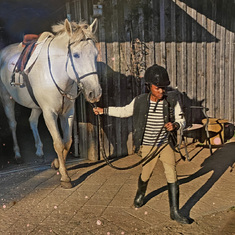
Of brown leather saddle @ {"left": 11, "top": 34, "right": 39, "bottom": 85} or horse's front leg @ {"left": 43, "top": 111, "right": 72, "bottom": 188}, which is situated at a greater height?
brown leather saddle @ {"left": 11, "top": 34, "right": 39, "bottom": 85}

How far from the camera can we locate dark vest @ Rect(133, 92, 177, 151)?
12.6 feet

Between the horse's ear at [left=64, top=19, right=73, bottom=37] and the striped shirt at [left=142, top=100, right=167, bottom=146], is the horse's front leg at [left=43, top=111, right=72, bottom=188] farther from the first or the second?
the striped shirt at [left=142, top=100, right=167, bottom=146]

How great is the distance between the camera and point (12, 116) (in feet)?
21.6

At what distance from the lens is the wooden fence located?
253 inches

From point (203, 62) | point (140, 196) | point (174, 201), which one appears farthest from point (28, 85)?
point (203, 62)

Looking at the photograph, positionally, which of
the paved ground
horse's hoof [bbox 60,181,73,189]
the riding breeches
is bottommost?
the paved ground

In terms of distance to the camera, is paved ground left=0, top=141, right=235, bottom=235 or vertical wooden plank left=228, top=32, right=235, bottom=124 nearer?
paved ground left=0, top=141, right=235, bottom=235

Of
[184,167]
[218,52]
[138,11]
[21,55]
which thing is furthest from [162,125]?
[218,52]

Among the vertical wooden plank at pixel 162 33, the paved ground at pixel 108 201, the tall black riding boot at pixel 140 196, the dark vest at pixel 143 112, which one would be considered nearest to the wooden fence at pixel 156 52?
the vertical wooden plank at pixel 162 33

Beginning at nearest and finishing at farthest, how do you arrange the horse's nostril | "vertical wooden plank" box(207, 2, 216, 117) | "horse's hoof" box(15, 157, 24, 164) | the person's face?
the person's face → the horse's nostril → "horse's hoof" box(15, 157, 24, 164) → "vertical wooden plank" box(207, 2, 216, 117)

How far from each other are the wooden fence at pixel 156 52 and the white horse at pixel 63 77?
1.17 m

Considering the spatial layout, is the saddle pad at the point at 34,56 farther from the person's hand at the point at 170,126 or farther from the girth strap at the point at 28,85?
the person's hand at the point at 170,126

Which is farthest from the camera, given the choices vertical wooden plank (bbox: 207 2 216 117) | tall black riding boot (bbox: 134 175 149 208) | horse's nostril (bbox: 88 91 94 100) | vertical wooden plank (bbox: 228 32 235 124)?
vertical wooden plank (bbox: 228 32 235 124)

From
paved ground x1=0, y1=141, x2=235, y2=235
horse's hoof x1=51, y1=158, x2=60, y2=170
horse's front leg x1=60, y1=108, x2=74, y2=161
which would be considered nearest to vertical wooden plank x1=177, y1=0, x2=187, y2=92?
paved ground x1=0, y1=141, x2=235, y2=235
